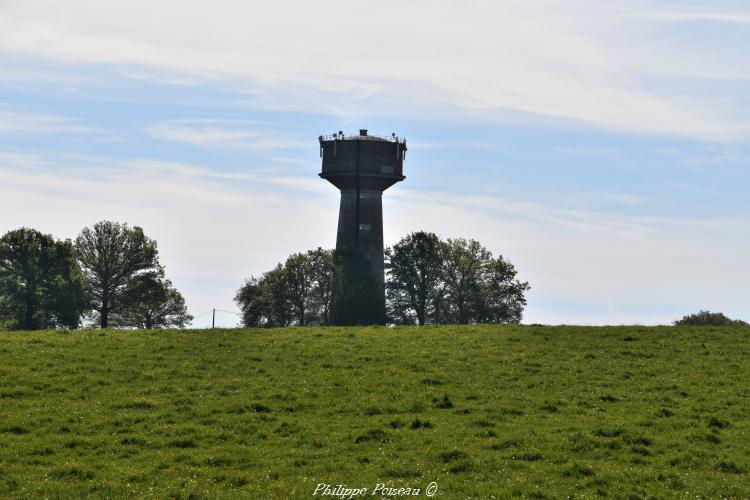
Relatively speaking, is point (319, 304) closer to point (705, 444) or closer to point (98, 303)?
point (98, 303)

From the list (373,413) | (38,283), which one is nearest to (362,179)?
(38,283)

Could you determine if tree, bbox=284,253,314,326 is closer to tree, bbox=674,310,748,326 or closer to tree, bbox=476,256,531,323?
tree, bbox=476,256,531,323

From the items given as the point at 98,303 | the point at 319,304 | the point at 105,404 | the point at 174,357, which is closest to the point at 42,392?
the point at 105,404

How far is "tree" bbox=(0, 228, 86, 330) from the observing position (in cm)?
9944

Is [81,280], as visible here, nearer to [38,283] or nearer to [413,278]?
[38,283]

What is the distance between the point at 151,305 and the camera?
353 feet

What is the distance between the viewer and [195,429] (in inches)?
1291

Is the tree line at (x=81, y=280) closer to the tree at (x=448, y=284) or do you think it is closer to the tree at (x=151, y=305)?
the tree at (x=151, y=305)

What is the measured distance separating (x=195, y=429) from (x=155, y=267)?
7770cm

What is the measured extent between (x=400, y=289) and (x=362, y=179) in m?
17.7

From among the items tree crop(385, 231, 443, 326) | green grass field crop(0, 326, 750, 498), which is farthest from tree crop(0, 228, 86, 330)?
green grass field crop(0, 326, 750, 498)

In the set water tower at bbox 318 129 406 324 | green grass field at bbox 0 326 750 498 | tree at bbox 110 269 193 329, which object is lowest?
green grass field at bbox 0 326 750 498

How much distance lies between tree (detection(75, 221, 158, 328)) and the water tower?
20309mm

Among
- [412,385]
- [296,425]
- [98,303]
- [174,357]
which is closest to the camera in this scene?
[296,425]
